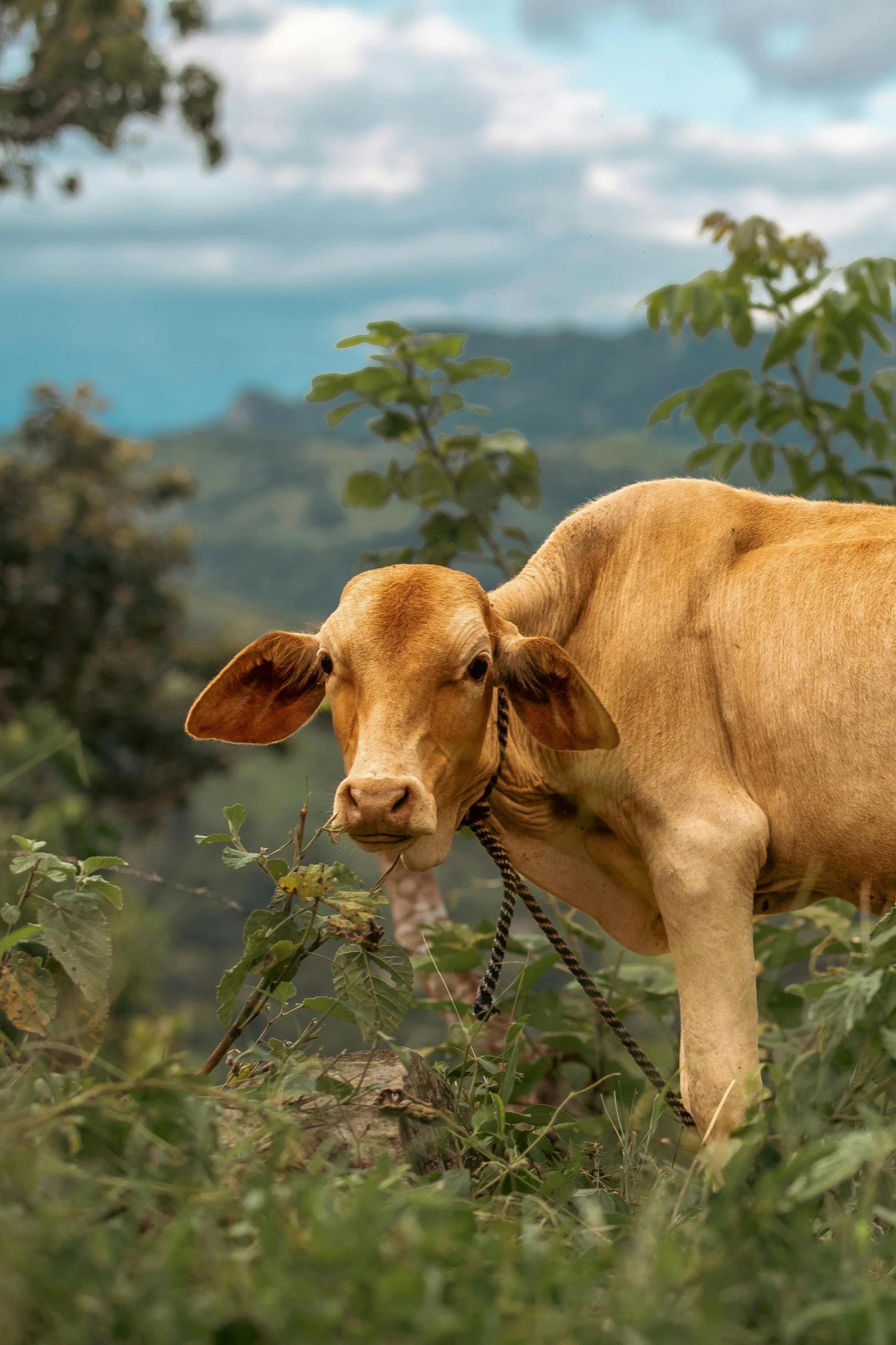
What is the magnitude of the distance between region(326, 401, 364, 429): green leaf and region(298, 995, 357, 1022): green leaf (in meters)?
3.41

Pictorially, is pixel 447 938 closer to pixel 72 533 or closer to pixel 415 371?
pixel 415 371

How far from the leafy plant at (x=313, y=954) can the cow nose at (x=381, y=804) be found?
0.51 ft

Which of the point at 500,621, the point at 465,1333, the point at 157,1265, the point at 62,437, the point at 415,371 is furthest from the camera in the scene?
the point at 62,437

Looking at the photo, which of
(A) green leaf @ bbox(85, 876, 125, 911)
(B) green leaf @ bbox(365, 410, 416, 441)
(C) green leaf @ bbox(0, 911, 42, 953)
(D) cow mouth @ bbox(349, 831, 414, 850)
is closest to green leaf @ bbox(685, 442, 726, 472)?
(B) green leaf @ bbox(365, 410, 416, 441)

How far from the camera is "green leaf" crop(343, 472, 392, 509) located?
20.2ft

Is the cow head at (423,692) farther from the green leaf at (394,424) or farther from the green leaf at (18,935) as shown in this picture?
the green leaf at (394,424)

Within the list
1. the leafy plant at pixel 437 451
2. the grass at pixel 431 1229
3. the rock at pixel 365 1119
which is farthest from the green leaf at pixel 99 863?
the leafy plant at pixel 437 451

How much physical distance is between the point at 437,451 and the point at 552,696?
116 inches

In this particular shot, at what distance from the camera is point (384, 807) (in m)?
3.06

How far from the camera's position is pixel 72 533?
21.2 metres

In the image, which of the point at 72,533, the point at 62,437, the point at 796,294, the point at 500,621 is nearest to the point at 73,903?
the point at 500,621

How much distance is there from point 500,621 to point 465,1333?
2312 millimetres

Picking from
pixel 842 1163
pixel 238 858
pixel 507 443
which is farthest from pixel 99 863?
pixel 507 443

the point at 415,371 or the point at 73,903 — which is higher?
the point at 415,371
